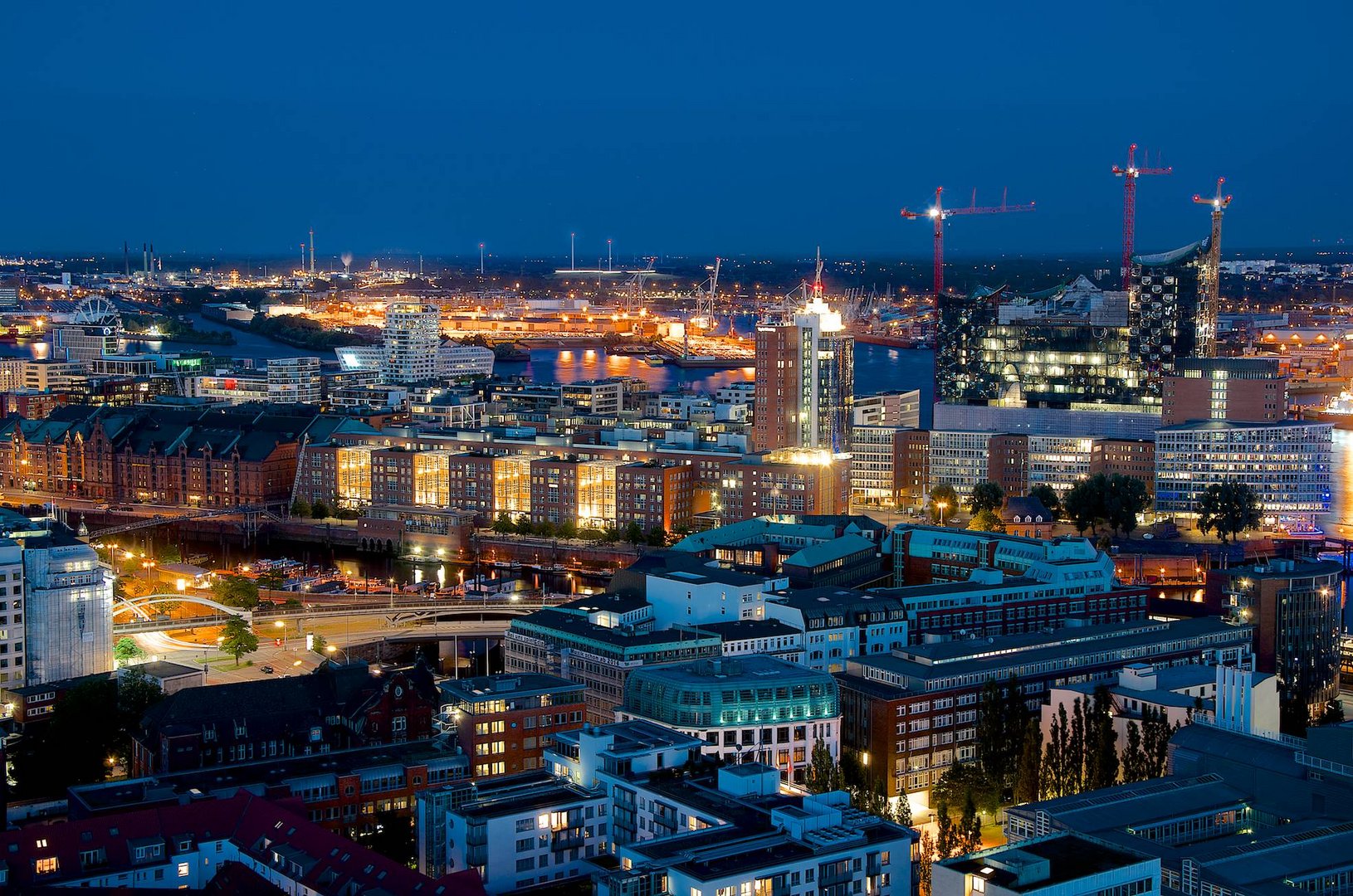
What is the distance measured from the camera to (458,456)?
1208 inches

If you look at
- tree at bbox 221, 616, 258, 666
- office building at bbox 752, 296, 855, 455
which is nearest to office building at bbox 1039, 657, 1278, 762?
tree at bbox 221, 616, 258, 666

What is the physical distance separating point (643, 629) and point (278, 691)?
3520mm

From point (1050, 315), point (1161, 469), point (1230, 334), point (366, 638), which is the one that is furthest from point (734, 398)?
point (1230, 334)

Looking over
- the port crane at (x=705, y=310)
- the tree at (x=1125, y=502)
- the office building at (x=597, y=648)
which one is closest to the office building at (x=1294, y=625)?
the office building at (x=597, y=648)

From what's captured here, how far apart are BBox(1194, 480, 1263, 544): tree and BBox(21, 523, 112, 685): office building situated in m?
15.9

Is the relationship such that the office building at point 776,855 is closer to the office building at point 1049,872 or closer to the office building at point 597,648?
the office building at point 1049,872

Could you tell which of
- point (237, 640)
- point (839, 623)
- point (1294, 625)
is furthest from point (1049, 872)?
point (237, 640)

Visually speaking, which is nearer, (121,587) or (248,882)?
(248,882)

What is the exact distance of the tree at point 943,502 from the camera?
93.2 ft

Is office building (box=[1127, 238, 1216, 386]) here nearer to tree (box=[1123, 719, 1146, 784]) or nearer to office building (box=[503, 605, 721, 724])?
office building (box=[503, 605, 721, 724])

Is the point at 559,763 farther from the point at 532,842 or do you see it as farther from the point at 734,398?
the point at 734,398

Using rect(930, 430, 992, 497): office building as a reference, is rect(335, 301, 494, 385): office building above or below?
above

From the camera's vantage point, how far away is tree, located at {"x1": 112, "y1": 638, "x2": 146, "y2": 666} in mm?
18359

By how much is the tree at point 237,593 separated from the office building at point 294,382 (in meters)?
20.3
